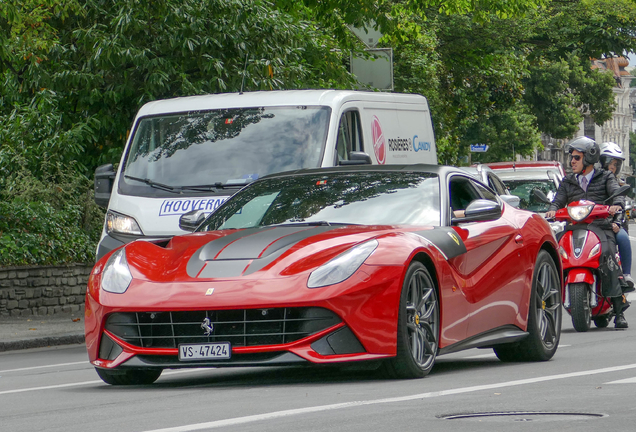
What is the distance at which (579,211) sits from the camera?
13039 millimetres

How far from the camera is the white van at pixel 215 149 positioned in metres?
12.8

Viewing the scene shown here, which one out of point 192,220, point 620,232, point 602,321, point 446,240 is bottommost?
point 602,321

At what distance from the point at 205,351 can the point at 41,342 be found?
7288 mm

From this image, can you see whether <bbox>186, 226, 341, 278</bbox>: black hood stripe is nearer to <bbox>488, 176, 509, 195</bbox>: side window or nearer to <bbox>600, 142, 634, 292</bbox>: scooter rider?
<bbox>600, 142, 634, 292</bbox>: scooter rider

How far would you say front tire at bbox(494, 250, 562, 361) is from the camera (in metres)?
9.39

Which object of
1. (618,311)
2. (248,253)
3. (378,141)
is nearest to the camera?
(248,253)

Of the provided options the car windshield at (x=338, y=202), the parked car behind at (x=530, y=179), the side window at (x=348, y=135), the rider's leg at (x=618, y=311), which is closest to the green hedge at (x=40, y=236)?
the side window at (x=348, y=135)

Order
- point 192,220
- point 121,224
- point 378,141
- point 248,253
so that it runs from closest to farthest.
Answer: point 248,253 < point 192,220 < point 121,224 < point 378,141

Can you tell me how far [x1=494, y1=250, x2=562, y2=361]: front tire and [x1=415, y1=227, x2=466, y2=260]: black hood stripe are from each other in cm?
126

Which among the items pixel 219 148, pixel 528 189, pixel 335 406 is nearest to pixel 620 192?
pixel 219 148

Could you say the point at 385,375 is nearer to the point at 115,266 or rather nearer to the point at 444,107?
the point at 115,266

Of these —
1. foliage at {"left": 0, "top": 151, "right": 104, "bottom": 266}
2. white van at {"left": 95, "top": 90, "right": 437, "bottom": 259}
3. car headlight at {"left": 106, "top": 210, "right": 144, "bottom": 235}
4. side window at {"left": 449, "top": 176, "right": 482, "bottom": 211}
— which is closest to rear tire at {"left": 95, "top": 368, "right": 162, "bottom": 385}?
side window at {"left": 449, "top": 176, "right": 482, "bottom": 211}

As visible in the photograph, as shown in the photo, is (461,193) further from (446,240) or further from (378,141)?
(378,141)

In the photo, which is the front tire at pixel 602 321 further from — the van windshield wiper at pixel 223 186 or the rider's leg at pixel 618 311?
the van windshield wiper at pixel 223 186
